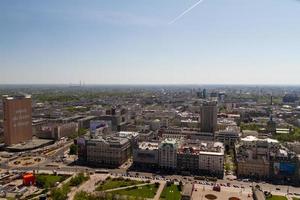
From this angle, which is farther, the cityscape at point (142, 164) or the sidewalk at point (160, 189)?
the cityscape at point (142, 164)

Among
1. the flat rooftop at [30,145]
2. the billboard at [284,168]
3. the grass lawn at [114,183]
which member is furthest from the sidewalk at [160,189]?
the flat rooftop at [30,145]

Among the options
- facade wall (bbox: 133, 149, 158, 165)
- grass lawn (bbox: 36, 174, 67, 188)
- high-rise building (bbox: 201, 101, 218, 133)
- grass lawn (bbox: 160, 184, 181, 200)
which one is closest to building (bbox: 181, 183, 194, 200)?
grass lawn (bbox: 160, 184, 181, 200)

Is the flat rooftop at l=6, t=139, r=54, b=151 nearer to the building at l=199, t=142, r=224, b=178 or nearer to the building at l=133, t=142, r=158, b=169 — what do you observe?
the building at l=133, t=142, r=158, b=169

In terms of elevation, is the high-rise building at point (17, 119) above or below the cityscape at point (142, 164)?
above

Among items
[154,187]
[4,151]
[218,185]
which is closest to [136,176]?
[154,187]

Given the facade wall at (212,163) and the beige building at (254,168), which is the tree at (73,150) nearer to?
the facade wall at (212,163)

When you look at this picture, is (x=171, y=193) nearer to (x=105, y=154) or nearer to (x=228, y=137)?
(x=105, y=154)
